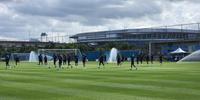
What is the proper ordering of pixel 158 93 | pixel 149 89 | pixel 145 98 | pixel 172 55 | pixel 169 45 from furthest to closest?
pixel 169 45
pixel 172 55
pixel 149 89
pixel 158 93
pixel 145 98

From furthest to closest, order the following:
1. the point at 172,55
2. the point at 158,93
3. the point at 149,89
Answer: the point at 172,55 < the point at 149,89 < the point at 158,93

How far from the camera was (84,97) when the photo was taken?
1989cm

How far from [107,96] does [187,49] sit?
377ft

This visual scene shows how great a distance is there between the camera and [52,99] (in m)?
19.4

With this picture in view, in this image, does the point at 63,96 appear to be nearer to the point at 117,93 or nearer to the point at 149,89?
the point at 117,93

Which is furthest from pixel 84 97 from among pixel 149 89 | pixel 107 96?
pixel 149 89

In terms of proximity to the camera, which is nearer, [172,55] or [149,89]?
[149,89]

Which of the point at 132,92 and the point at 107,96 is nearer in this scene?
the point at 107,96

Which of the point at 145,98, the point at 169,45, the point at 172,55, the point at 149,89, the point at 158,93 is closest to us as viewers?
the point at 145,98

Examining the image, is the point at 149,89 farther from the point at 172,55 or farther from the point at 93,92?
the point at 172,55

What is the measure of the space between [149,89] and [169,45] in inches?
4692

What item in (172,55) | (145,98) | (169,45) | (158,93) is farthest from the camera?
(169,45)

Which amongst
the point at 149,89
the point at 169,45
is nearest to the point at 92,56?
the point at 169,45

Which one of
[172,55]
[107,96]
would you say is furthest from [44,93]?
[172,55]
